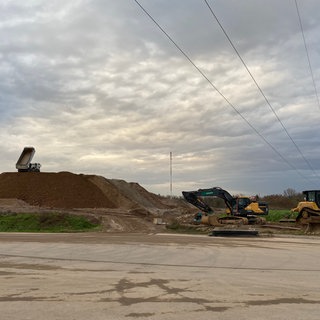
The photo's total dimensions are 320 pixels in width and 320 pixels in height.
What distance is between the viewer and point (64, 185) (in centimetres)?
5841

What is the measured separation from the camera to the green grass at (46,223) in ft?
122

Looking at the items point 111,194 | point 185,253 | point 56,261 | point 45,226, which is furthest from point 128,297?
point 111,194

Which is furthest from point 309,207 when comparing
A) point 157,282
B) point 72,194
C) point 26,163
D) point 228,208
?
point 26,163

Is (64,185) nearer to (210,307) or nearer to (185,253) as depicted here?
(185,253)

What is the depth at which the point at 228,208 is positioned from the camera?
36906 mm

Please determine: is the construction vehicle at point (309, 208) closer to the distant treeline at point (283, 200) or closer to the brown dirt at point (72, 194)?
the brown dirt at point (72, 194)

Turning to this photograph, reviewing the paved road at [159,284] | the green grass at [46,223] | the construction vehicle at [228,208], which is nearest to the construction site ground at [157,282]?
the paved road at [159,284]

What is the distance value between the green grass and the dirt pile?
42.1 ft

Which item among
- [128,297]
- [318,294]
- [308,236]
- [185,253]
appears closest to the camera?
[128,297]

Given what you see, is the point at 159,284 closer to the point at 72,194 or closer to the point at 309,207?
the point at 309,207

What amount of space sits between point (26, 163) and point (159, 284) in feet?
183

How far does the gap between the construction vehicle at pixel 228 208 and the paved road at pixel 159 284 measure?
15764 mm

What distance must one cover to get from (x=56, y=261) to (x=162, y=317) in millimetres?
9254

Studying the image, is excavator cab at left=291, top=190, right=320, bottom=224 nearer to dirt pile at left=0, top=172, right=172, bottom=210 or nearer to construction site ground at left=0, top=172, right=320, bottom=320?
construction site ground at left=0, top=172, right=320, bottom=320
